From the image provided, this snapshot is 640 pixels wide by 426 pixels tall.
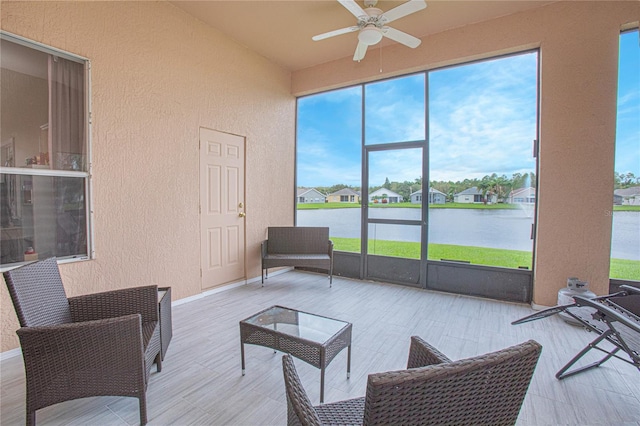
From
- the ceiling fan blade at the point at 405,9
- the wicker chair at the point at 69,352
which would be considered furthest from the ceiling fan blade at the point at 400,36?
the wicker chair at the point at 69,352

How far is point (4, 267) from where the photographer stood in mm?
2408

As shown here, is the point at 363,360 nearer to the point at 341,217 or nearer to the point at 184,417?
the point at 184,417

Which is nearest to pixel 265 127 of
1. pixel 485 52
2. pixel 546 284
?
pixel 485 52

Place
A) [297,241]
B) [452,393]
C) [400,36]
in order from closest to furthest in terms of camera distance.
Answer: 1. [452,393]
2. [400,36]
3. [297,241]

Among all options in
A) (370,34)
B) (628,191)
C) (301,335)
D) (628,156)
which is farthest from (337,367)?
(628,156)

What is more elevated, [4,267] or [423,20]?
[423,20]

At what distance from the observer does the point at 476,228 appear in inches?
162

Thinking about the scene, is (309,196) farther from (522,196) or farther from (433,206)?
(522,196)

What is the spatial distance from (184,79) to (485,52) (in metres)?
3.67

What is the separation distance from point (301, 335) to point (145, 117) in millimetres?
2765

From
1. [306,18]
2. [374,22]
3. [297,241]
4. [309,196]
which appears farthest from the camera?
[309,196]

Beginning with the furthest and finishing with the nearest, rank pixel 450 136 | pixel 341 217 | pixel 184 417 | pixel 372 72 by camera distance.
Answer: pixel 341 217 < pixel 372 72 < pixel 450 136 < pixel 184 417

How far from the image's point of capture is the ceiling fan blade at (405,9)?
2479 mm

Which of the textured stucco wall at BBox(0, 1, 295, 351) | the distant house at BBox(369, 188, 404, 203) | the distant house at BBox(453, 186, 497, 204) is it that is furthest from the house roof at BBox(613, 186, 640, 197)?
the textured stucco wall at BBox(0, 1, 295, 351)
